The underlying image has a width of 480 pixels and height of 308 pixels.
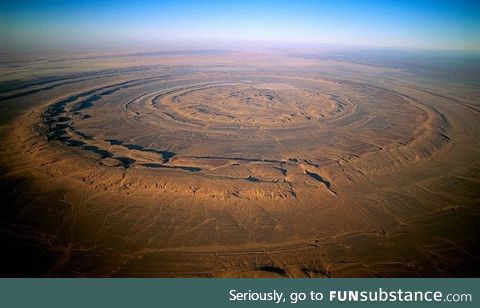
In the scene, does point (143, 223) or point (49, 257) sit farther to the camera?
point (143, 223)

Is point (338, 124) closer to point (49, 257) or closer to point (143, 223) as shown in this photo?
point (143, 223)

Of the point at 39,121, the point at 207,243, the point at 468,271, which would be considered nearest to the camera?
the point at 468,271

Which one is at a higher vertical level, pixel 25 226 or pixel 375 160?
pixel 375 160

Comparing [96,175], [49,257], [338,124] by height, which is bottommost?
[49,257]

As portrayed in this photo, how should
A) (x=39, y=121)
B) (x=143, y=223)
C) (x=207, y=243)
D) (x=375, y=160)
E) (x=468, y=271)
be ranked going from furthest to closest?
(x=39, y=121), (x=375, y=160), (x=143, y=223), (x=207, y=243), (x=468, y=271)

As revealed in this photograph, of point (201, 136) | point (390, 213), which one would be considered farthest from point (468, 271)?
point (201, 136)

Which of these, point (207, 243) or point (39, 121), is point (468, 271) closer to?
point (207, 243)
